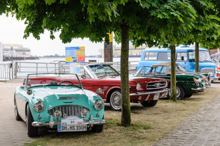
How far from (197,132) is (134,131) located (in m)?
1.34

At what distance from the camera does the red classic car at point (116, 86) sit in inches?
436

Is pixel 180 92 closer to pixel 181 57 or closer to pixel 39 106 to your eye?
pixel 39 106

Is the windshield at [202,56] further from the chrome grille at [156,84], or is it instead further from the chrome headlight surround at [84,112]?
the chrome headlight surround at [84,112]

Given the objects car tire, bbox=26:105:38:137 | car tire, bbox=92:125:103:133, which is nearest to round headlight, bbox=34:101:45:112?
car tire, bbox=26:105:38:137

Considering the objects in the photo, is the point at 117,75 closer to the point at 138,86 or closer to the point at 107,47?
the point at 138,86

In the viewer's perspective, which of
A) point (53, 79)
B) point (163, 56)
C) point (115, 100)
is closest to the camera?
point (53, 79)

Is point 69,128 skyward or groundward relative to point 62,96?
groundward

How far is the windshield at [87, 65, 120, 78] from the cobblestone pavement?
10.6 ft

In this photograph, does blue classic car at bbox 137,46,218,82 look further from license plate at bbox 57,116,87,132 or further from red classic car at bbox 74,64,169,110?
license plate at bbox 57,116,87,132

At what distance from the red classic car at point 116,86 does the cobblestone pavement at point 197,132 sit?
152 centimetres

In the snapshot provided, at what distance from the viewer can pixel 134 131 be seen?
8.04 meters

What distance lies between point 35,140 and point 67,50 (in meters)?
17.9

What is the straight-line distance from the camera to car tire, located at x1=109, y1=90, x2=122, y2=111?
11.3 metres

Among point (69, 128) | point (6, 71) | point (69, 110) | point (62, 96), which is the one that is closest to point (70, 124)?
point (69, 128)
